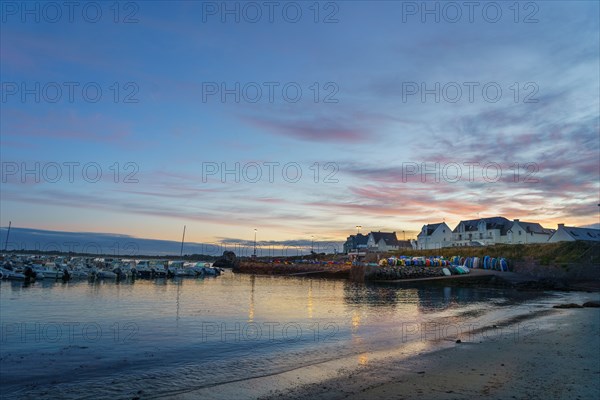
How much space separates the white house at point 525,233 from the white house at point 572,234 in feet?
20.2

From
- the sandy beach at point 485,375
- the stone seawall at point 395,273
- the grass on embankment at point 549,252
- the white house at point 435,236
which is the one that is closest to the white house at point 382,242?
the white house at point 435,236

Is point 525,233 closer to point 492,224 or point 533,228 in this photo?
point 533,228

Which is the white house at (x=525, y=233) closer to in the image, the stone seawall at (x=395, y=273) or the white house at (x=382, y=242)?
the stone seawall at (x=395, y=273)

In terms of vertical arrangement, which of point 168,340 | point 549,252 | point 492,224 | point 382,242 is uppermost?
point 492,224

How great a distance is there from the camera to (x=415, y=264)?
90500 millimetres

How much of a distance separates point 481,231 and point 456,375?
4356 inches

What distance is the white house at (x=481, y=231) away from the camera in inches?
4385

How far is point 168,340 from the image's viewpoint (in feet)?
73.5

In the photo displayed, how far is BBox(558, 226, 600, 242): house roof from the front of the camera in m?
95.4

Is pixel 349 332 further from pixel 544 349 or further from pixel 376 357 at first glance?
pixel 544 349

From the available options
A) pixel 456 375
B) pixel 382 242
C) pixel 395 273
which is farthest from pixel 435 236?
pixel 456 375

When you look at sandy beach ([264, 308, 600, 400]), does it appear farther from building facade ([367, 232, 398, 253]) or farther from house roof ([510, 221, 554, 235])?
building facade ([367, 232, 398, 253])

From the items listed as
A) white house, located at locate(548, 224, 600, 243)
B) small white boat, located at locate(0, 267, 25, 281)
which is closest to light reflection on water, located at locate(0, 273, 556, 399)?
small white boat, located at locate(0, 267, 25, 281)

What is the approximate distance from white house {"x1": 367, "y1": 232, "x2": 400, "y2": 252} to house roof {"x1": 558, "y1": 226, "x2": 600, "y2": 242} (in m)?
62.3
